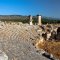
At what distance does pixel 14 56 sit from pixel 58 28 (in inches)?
768

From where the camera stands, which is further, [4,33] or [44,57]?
[4,33]

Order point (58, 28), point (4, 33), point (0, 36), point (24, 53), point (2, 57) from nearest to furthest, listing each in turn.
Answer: point (2, 57) → point (24, 53) → point (0, 36) → point (4, 33) → point (58, 28)

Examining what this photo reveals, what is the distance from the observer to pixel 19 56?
9.70 metres

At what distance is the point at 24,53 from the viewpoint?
34.4 feet

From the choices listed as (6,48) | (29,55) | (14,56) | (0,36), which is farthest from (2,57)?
(0,36)

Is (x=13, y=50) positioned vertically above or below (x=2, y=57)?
below

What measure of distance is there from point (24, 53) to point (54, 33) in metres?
15.2

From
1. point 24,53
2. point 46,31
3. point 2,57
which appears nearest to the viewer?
point 2,57

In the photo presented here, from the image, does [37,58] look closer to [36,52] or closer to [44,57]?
[44,57]

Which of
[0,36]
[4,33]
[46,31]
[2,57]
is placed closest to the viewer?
[2,57]

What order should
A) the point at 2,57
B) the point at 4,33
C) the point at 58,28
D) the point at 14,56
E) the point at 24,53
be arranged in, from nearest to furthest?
the point at 2,57
the point at 14,56
the point at 24,53
the point at 4,33
the point at 58,28

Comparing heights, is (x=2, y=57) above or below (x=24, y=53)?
above

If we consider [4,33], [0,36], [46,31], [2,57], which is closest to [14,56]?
[2,57]

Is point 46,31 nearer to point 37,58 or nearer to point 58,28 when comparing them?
point 58,28
